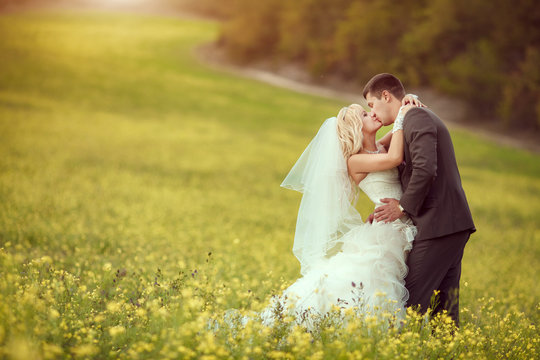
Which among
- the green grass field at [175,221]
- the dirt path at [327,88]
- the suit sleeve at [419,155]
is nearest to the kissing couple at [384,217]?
the suit sleeve at [419,155]

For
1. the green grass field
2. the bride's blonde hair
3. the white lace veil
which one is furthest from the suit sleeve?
the green grass field

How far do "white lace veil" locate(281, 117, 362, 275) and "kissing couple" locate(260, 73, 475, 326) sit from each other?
11 millimetres

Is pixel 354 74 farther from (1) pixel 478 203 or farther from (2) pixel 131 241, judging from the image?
(2) pixel 131 241

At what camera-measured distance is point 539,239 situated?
14.4 m

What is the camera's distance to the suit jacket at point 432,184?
4586mm

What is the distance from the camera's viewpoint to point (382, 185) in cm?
511

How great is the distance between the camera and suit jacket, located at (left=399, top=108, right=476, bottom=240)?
4.59m

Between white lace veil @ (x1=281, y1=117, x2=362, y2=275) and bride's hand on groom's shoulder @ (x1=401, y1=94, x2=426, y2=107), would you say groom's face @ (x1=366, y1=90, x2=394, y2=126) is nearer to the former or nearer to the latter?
bride's hand on groom's shoulder @ (x1=401, y1=94, x2=426, y2=107)

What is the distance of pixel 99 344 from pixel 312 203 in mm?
2671

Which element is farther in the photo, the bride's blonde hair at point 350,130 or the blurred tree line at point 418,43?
the blurred tree line at point 418,43

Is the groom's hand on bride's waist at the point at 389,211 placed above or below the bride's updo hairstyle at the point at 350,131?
below

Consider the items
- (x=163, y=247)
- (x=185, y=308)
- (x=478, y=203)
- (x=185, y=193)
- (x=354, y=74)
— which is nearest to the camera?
(x=185, y=308)

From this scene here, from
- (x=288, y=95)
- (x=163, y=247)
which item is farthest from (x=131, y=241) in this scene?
(x=288, y=95)

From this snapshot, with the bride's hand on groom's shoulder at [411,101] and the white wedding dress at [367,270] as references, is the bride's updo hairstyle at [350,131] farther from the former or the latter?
the bride's hand on groom's shoulder at [411,101]
